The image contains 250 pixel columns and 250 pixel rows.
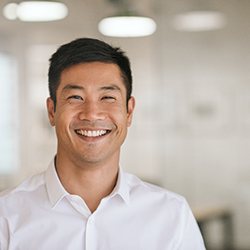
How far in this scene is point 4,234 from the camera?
1702 mm

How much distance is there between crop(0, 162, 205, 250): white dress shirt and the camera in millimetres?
1698

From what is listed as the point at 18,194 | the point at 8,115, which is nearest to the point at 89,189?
the point at 18,194

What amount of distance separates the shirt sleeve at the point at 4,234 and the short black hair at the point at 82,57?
33cm

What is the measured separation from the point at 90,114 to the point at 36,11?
9.51 feet

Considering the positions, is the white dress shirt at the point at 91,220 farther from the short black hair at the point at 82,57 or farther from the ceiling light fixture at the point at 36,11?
the ceiling light fixture at the point at 36,11

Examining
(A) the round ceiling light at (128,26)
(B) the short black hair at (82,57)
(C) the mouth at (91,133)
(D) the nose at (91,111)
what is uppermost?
(A) the round ceiling light at (128,26)

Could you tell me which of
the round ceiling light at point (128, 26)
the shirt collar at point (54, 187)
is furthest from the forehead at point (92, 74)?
the round ceiling light at point (128, 26)

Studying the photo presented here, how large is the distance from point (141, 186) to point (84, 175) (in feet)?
0.63

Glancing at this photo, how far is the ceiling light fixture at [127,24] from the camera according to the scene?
14.3 feet

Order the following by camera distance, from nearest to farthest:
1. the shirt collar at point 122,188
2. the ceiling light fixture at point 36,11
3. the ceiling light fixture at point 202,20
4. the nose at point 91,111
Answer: the nose at point 91,111
the shirt collar at point 122,188
the ceiling light fixture at point 202,20
the ceiling light fixture at point 36,11

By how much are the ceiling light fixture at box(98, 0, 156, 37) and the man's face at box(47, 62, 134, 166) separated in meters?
2.65

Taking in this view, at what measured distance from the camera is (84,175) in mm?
1747

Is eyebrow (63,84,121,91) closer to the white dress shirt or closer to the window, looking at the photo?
the white dress shirt

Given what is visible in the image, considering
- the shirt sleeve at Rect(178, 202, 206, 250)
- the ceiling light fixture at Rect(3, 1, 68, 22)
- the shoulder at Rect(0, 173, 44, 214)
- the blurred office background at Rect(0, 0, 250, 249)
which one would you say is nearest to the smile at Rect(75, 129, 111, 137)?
the shoulder at Rect(0, 173, 44, 214)
